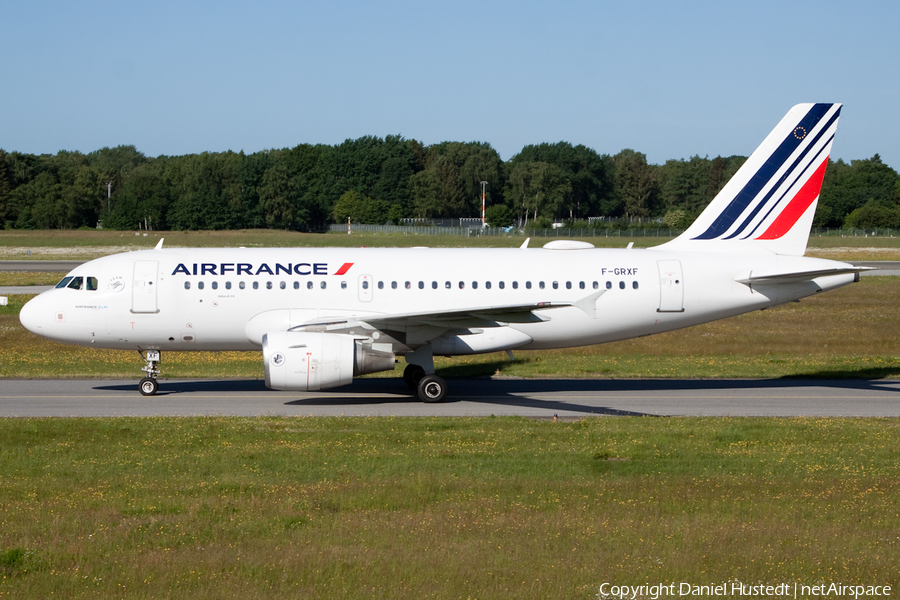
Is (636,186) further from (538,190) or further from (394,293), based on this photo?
(394,293)

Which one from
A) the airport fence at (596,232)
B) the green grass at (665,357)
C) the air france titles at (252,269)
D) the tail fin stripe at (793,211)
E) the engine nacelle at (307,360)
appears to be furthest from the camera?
the airport fence at (596,232)

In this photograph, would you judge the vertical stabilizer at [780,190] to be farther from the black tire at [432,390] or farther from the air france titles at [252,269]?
the air france titles at [252,269]

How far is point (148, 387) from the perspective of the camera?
Result: 23.8m

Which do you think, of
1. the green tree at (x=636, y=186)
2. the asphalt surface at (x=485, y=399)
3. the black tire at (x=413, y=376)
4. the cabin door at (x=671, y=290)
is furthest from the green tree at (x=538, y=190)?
the black tire at (x=413, y=376)

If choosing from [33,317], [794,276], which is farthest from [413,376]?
[794,276]

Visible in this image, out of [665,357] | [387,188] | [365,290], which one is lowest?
[665,357]

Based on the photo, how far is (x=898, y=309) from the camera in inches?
1753

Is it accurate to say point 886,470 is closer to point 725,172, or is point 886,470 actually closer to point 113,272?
point 113,272

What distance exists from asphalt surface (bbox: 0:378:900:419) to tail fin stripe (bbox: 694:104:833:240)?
15.8 ft

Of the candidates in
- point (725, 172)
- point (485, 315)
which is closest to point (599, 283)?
point (485, 315)

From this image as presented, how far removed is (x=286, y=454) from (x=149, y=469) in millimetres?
2443

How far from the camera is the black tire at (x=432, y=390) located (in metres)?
23.0

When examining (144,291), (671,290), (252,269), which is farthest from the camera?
(671,290)

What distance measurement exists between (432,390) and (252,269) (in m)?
5.89
